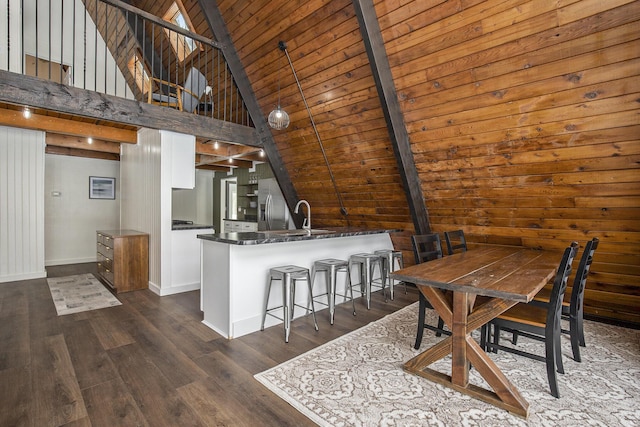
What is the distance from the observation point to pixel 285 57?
4086 millimetres

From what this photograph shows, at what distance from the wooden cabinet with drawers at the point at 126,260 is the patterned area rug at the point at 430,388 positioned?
3180mm

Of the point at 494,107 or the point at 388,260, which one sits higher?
the point at 494,107

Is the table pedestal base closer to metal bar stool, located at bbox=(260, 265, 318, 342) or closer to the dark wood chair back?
the dark wood chair back

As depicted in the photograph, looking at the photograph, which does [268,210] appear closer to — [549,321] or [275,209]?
[275,209]

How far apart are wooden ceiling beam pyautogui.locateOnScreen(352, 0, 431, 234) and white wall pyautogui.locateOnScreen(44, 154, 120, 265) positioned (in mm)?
6438

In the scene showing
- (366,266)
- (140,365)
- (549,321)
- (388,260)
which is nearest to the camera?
(549,321)

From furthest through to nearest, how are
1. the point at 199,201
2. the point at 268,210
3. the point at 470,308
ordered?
the point at 199,201, the point at 268,210, the point at 470,308

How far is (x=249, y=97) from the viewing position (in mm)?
4887

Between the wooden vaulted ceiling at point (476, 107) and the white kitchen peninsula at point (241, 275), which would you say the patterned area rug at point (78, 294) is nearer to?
the white kitchen peninsula at point (241, 275)

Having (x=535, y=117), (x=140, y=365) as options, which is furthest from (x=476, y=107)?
(x=140, y=365)

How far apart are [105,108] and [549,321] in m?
4.60

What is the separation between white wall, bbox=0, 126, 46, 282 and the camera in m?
4.97

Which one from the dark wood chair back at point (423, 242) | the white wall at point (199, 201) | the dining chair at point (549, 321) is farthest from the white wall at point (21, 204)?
the dining chair at point (549, 321)

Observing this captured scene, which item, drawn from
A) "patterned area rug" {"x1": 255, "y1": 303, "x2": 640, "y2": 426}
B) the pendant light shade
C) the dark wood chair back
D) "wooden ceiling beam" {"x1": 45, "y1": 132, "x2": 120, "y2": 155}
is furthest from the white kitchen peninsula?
"wooden ceiling beam" {"x1": 45, "y1": 132, "x2": 120, "y2": 155}
